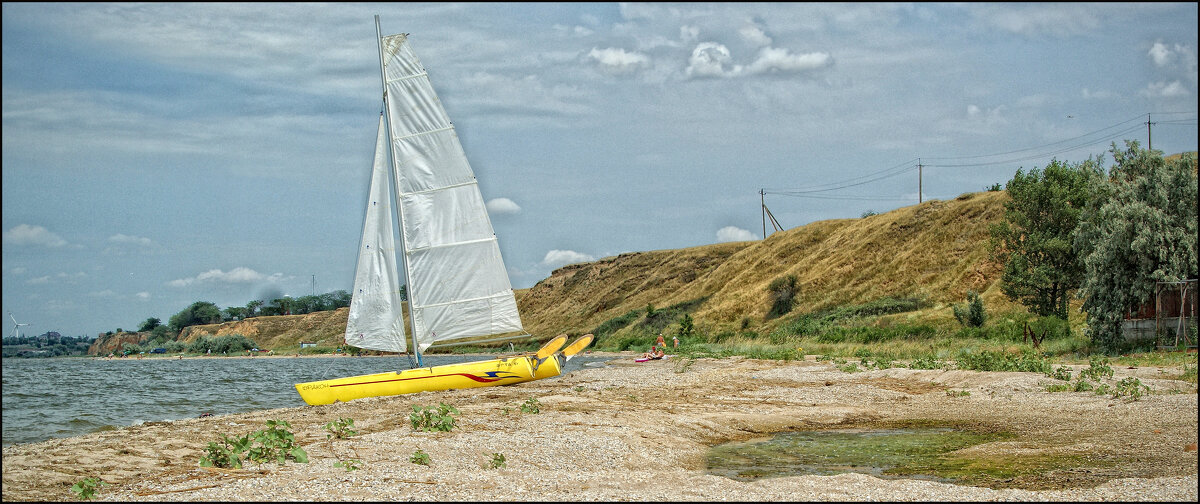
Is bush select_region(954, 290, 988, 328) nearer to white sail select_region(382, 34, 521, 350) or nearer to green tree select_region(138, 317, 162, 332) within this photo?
white sail select_region(382, 34, 521, 350)

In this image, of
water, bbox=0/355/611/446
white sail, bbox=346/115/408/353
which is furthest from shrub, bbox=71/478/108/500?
white sail, bbox=346/115/408/353

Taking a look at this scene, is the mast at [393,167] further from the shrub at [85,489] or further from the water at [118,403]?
the shrub at [85,489]

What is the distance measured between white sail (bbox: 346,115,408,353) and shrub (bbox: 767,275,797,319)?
52154 mm

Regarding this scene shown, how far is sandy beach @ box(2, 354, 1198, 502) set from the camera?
891 cm

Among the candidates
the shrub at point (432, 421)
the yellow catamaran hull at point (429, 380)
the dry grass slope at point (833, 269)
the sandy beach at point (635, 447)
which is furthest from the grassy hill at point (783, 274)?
the shrub at point (432, 421)

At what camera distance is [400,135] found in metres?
22.8

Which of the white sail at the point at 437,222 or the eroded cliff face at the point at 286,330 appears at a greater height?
the white sail at the point at 437,222

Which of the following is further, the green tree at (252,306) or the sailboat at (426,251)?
the green tree at (252,306)

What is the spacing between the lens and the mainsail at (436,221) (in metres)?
22.9

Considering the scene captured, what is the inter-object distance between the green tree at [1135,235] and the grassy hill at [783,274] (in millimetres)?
19545

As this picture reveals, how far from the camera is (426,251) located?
23.1 metres

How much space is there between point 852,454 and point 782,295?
60.9 metres

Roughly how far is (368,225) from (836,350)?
26.2 metres

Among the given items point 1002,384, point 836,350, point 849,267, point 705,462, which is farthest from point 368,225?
point 849,267
